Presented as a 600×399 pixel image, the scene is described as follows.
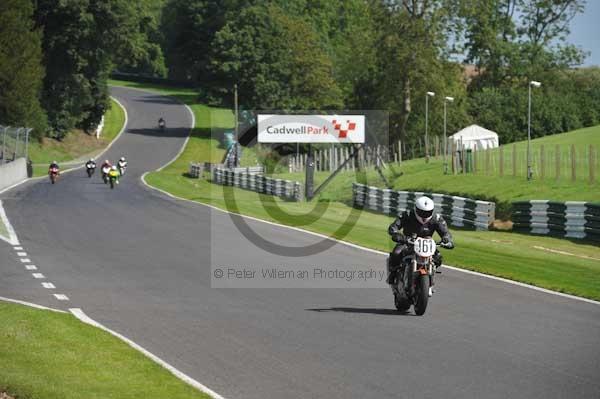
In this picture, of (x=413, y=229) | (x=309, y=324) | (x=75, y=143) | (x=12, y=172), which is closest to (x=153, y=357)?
(x=309, y=324)

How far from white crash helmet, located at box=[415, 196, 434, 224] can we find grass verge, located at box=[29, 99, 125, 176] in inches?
2281

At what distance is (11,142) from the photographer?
5462 centimetres

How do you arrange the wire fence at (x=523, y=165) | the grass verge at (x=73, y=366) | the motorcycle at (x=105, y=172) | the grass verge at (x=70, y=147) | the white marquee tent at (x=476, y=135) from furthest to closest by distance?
the grass verge at (x=70, y=147) < the white marquee tent at (x=476, y=135) < the motorcycle at (x=105, y=172) < the wire fence at (x=523, y=165) < the grass verge at (x=73, y=366)

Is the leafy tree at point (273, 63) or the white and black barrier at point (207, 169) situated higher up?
the leafy tree at point (273, 63)

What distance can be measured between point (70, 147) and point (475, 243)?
68.5 meters

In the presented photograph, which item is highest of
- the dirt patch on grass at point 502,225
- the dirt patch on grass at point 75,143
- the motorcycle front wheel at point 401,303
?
the dirt patch on grass at point 75,143

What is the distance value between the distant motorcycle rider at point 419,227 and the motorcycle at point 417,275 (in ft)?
0.52

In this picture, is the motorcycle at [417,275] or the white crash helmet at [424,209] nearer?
the motorcycle at [417,275]

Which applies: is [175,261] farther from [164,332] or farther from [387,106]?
[387,106]

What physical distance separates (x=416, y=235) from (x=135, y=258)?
383 inches

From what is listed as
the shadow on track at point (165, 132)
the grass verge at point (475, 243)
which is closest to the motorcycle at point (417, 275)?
the grass verge at point (475, 243)

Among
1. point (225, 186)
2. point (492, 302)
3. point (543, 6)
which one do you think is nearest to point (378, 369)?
point (492, 302)

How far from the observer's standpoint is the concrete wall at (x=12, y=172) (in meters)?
51.3

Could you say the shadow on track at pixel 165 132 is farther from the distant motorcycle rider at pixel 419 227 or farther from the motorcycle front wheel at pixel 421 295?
the motorcycle front wheel at pixel 421 295
